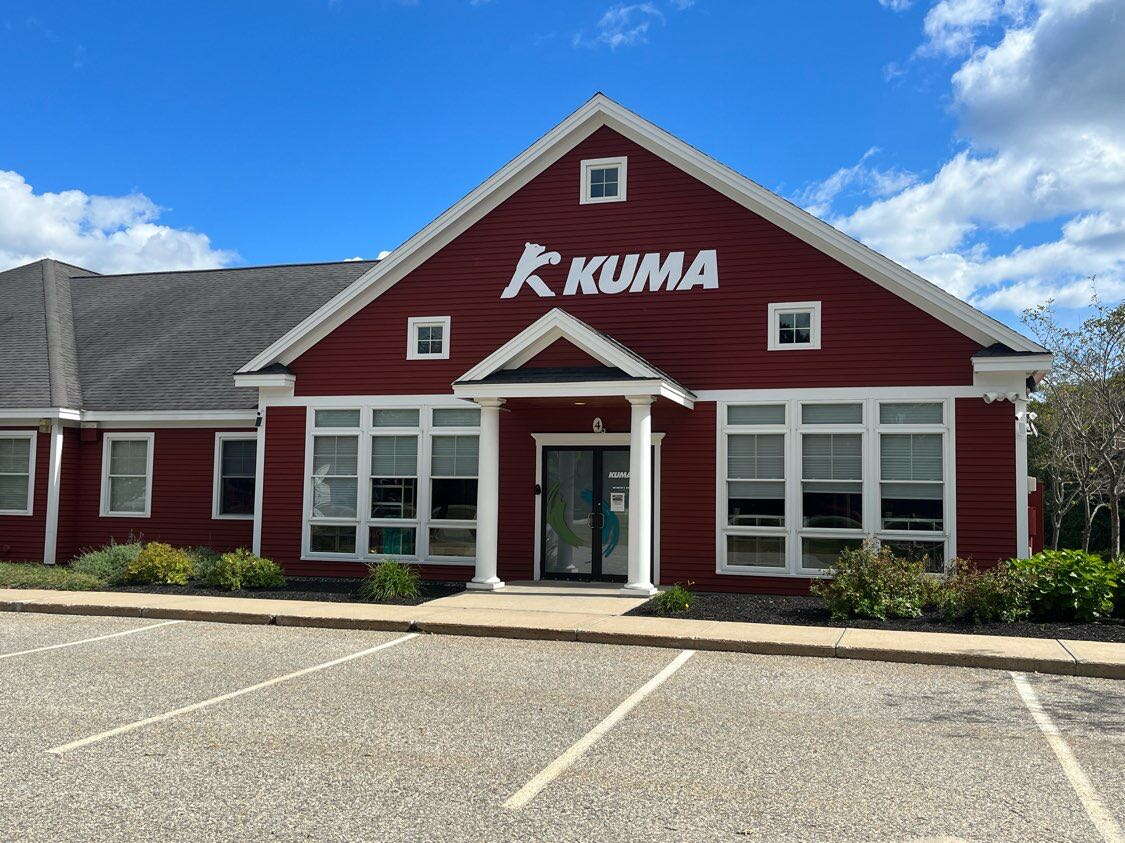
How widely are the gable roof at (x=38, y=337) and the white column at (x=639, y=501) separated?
12.1 metres

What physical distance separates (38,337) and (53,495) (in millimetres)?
4680

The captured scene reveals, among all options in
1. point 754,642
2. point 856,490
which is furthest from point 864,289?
point 754,642

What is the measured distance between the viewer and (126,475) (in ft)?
68.8

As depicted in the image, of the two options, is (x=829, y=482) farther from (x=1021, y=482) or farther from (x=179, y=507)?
(x=179, y=507)

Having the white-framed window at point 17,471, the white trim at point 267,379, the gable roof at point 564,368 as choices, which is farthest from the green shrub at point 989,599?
the white-framed window at point 17,471

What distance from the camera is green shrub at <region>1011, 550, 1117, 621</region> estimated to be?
13.0 metres

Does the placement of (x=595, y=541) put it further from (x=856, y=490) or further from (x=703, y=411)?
(x=856, y=490)

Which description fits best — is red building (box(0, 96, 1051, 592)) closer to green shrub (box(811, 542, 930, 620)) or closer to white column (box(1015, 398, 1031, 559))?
white column (box(1015, 398, 1031, 559))

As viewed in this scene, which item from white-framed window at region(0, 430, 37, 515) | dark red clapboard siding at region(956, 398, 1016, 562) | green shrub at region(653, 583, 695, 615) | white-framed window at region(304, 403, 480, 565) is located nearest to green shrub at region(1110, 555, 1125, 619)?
dark red clapboard siding at region(956, 398, 1016, 562)

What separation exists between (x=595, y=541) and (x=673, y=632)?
536cm

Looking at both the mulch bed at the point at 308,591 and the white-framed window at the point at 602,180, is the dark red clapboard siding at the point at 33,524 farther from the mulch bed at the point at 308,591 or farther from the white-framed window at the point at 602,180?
the white-framed window at the point at 602,180

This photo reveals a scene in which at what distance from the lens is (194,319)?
24234mm

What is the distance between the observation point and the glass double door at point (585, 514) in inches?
685

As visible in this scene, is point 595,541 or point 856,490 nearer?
point 856,490
